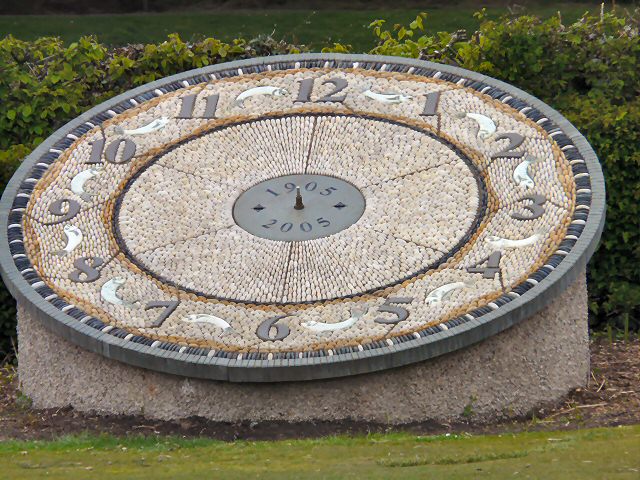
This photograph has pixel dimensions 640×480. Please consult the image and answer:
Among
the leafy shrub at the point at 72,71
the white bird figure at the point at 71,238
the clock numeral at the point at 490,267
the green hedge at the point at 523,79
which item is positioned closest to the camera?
the clock numeral at the point at 490,267

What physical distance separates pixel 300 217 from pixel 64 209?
186cm

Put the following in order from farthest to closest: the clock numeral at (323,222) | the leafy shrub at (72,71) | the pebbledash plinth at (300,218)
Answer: the leafy shrub at (72,71)
the clock numeral at (323,222)
the pebbledash plinth at (300,218)

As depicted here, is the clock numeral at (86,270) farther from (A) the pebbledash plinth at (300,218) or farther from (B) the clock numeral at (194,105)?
(B) the clock numeral at (194,105)

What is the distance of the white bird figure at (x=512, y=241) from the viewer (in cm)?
1346

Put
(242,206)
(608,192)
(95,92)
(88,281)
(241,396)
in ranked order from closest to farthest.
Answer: (241,396) → (88,281) → (242,206) → (608,192) → (95,92)

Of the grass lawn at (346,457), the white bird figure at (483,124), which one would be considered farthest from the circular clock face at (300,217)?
the grass lawn at (346,457)

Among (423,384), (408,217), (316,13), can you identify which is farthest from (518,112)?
(316,13)

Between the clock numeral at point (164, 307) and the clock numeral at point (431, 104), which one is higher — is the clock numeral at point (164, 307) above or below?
below

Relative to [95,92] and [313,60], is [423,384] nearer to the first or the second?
[313,60]

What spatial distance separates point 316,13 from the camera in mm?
22078

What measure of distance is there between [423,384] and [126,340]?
206cm

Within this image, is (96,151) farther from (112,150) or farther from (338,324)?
(338,324)

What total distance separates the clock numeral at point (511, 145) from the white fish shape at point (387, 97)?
105 centimetres

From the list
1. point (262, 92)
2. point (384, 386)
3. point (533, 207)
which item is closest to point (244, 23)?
point (262, 92)
